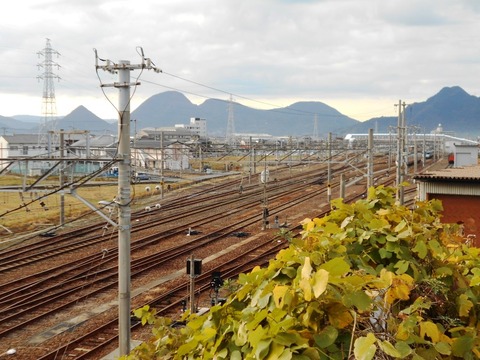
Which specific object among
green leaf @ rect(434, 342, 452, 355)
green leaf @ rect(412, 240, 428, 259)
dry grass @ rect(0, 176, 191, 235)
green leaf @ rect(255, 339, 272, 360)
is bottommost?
dry grass @ rect(0, 176, 191, 235)

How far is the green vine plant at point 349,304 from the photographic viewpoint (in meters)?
2.48

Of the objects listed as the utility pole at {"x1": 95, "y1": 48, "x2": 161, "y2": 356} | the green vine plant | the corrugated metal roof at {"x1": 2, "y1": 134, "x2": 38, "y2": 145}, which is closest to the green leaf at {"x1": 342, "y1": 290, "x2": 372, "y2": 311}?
the green vine plant

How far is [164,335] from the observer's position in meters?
3.52

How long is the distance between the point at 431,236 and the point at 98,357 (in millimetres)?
9951

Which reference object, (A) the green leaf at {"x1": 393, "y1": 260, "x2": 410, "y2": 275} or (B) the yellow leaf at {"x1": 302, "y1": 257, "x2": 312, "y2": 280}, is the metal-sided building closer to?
(A) the green leaf at {"x1": 393, "y1": 260, "x2": 410, "y2": 275}

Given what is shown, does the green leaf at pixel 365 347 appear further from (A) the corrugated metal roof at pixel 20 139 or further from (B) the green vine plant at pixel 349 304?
(A) the corrugated metal roof at pixel 20 139

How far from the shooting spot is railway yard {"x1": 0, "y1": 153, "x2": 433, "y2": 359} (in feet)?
43.8

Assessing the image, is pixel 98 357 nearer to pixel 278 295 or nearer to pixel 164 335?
pixel 164 335

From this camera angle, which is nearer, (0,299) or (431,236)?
(431,236)

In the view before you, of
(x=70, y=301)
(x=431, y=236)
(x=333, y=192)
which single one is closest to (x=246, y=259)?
(x=70, y=301)

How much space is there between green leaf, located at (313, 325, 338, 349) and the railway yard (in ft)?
6.44

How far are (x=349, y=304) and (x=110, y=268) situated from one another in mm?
18387

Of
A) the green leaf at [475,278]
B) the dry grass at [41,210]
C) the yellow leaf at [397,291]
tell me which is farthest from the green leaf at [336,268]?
the dry grass at [41,210]

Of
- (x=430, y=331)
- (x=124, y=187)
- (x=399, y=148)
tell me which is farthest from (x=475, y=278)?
(x=399, y=148)
